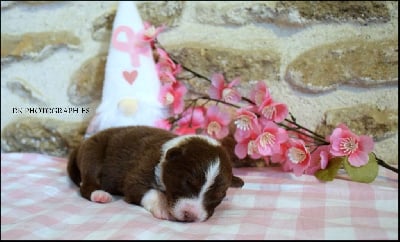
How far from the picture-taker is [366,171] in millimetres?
1069

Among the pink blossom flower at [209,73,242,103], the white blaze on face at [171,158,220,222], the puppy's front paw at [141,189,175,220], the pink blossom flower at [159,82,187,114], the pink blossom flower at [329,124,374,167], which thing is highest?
the pink blossom flower at [209,73,242,103]

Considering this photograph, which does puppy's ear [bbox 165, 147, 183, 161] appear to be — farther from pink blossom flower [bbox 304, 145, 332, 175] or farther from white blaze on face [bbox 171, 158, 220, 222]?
pink blossom flower [bbox 304, 145, 332, 175]

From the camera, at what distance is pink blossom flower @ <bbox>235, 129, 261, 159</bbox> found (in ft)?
3.92

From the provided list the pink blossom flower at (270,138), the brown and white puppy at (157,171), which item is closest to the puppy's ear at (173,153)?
the brown and white puppy at (157,171)

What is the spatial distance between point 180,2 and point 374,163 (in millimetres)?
871

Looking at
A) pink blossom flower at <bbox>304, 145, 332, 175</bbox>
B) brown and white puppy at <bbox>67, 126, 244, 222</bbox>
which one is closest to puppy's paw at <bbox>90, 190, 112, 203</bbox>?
brown and white puppy at <bbox>67, 126, 244, 222</bbox>

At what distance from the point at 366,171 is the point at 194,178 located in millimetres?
440

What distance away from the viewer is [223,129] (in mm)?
1312

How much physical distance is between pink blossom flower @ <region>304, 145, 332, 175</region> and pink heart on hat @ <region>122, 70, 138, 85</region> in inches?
25.4

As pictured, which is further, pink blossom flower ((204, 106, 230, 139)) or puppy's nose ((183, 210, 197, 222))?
pink blossom flower ((204, 106, 230, 139))

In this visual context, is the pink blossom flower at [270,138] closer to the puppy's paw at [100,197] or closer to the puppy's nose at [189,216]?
the puppy's nose at [189,216]

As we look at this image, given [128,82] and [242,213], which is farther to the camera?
[128,82]

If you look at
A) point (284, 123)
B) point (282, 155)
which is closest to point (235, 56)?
point (284, 123)

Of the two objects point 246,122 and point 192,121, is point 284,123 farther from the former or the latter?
point 192,121
